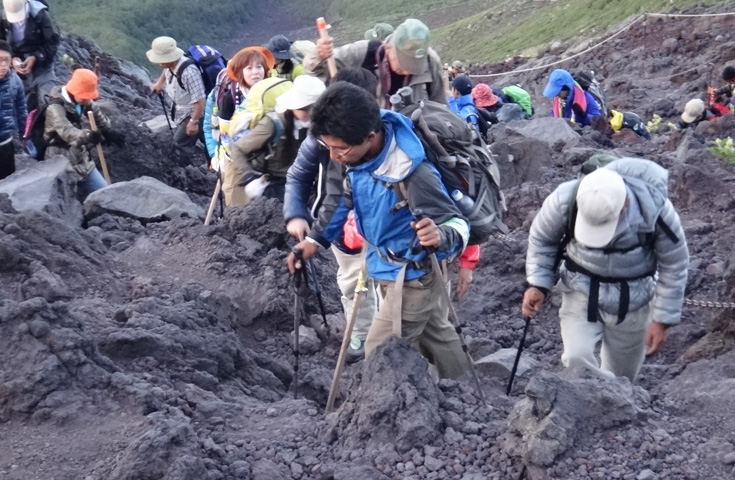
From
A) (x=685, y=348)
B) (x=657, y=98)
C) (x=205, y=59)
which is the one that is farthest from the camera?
(x=657, y=98)

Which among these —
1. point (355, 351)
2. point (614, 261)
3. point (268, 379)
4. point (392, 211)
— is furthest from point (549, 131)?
point (392, 211)

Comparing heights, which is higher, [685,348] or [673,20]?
[685,348]

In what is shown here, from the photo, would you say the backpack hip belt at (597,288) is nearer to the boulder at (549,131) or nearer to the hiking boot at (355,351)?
the hiking boot at (355,351)

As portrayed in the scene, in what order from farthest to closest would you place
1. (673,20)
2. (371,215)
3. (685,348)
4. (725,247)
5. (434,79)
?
(673,20), (725,247), (685,348), (434,79), (371,215)

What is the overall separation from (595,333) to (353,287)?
1.90 m

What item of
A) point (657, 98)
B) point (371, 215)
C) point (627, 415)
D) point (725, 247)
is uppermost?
point (371, 215)

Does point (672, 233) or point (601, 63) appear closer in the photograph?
point (672, 233)

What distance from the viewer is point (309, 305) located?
784cm

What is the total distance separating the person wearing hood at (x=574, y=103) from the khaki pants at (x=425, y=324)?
9.62 m

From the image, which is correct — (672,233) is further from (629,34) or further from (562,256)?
(629,34)

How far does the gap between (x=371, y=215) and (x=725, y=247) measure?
5524 mm

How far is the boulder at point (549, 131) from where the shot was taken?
1348 centimetres

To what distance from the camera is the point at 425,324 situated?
543 centimetres

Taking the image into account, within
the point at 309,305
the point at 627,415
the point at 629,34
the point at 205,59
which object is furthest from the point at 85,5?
the point at 627,415
